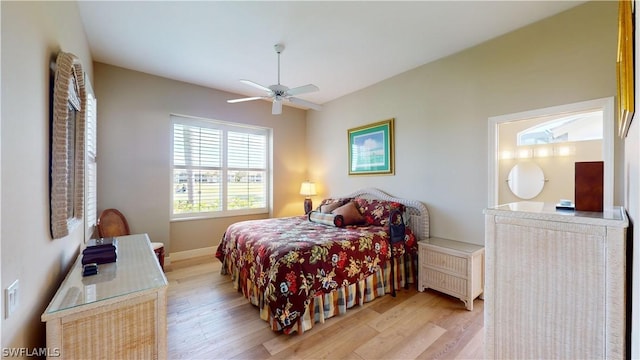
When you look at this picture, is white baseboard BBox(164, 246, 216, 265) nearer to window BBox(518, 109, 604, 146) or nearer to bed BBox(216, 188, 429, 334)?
bed BBox(216, 188, 429, 334)

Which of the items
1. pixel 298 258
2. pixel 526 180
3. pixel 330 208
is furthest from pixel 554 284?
pixel 526 180

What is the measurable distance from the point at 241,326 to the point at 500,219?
7.14 ft

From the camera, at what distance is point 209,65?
10.9ft

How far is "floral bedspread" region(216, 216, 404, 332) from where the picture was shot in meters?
2.04

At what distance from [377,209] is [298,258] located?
1.66m

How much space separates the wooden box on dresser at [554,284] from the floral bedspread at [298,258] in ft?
4.03

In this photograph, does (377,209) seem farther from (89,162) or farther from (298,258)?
(89,162)

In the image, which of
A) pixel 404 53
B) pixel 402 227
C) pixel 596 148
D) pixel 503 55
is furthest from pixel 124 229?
pixel 596 148

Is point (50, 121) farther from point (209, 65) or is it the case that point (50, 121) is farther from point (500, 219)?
point (500, 219)

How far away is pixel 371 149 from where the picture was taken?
13.1 feet

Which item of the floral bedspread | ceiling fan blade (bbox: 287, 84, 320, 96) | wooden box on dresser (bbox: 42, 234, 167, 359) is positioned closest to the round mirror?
the floral bedspread

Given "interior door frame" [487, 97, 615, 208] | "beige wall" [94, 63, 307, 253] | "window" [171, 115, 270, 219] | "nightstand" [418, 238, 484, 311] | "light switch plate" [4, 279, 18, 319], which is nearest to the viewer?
"light switch plate" [4, 279, 18, 319]

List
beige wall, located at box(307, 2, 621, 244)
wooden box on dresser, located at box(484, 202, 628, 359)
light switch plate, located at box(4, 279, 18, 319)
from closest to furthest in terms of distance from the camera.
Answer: light switch plate, located at box(4, 279, 18, 319) → wooden box on dresser, located at box(484, 202, 628, 359) → beige wall, located at box(307, 2, 621, 244)

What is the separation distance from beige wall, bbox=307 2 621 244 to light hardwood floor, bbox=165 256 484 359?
1.02 meters
